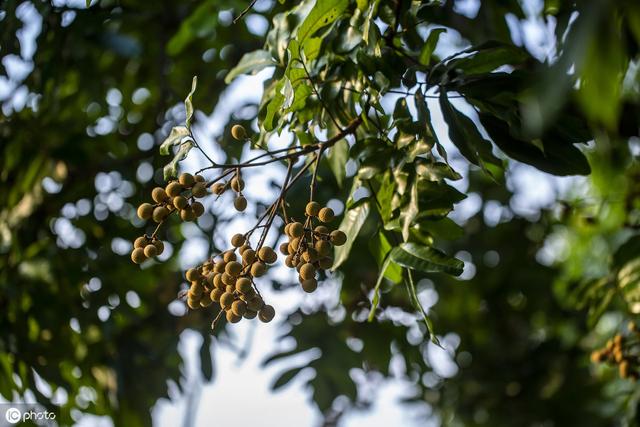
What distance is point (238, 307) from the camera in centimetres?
124

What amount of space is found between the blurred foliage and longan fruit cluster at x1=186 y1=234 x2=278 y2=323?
22 centimetres

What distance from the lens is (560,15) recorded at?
1.72 metres

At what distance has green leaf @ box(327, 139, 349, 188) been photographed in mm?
1565

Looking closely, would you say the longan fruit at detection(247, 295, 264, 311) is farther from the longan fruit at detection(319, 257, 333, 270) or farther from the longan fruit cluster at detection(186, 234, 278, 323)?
the longan fruit at detection(319, 257, 333, 270)

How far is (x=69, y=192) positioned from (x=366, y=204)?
1.62 meters

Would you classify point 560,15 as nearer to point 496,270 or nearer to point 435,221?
point 435,221

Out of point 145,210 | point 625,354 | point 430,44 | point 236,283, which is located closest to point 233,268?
point 236,283

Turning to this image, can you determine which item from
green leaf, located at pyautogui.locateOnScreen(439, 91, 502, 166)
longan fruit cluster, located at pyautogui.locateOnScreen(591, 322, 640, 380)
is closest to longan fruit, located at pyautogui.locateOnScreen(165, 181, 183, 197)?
green leaf, located at pyautogui.locateOnScreen(439, 91, 502, 166)

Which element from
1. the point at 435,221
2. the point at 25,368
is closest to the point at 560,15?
the point at 435,221

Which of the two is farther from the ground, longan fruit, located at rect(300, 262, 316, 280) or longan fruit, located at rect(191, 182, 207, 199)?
longan fruit, located at rect(191, 182, 207, 199)

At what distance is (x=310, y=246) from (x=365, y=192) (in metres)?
0.58

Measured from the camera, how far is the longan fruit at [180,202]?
1254 millimetres

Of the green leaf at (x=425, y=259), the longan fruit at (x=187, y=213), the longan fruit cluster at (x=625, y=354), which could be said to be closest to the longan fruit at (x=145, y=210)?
the longan fruit at (x=187, y=213)

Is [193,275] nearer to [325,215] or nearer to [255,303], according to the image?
[255,303]
